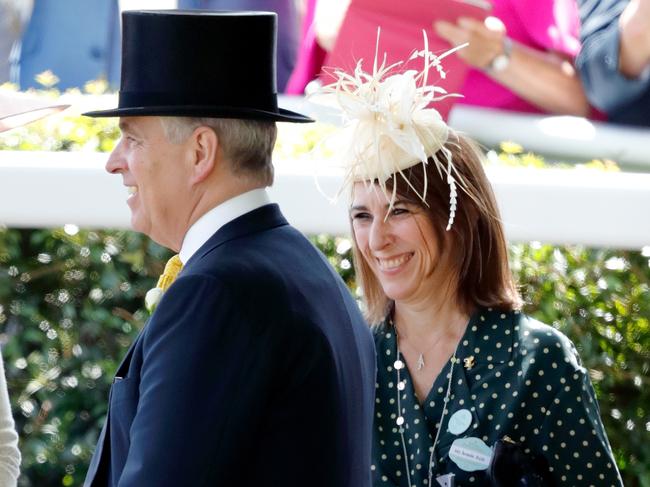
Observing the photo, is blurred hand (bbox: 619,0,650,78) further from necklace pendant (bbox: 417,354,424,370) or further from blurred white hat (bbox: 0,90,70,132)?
blurred white hat (bbox: 0,90,70,132)

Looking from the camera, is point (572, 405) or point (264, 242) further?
point (572, 405)

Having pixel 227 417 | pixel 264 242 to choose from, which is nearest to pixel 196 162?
pixel 264 242

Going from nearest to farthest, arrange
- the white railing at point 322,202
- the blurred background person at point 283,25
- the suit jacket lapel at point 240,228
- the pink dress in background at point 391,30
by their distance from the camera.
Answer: the suit jacket lapel at point 240,228 → the white railing at point 322,202 → the pink dress in background at point 391,30 → the blurred background person at point 283,25

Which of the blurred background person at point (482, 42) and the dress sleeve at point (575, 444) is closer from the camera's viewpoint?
the dress sleeve at point (575, 444)

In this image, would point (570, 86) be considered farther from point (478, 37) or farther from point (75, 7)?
point (75, 7)

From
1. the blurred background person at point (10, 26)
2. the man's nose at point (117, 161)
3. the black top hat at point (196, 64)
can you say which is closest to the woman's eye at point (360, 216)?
the black top hat at point (196, 64)

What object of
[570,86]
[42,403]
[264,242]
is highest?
[264,242]

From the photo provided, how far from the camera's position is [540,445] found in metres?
3.06

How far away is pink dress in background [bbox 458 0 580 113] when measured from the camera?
5.06 m

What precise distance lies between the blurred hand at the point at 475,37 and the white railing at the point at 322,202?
119 cm

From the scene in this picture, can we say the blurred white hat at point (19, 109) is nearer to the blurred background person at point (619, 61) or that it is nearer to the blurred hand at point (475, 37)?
the blurred hand at point (475, 37)

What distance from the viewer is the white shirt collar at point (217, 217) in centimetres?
229

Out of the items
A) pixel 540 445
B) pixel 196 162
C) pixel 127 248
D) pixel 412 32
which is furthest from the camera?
pixel 412 32

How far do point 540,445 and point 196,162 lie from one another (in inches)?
46.3
